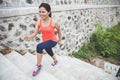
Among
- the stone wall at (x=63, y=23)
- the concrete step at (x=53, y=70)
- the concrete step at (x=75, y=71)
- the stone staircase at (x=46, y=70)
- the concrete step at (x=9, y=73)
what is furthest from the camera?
the stone wall at (x=63, y=23)

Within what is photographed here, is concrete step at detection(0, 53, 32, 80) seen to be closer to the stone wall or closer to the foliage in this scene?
the stone wall

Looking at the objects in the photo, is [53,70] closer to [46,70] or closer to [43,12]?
[46,70]

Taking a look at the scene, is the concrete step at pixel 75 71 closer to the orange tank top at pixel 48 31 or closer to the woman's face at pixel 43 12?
the orange tank top at pixel 48 31

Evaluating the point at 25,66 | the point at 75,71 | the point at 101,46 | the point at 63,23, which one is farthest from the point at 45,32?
the point at 101,46

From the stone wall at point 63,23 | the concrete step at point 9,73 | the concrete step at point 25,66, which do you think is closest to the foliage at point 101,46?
the stone wall at point 63,23

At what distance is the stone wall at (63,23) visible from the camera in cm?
422

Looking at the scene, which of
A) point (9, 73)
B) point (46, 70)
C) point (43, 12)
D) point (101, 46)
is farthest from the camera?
point (101, 46)

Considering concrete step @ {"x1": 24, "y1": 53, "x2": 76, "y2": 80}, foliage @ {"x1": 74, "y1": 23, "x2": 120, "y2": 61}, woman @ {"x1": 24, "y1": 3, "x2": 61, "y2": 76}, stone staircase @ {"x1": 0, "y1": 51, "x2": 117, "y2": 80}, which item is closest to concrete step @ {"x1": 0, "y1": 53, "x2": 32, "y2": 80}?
stone staircase @ {"x1": 0, "y1": 51, "x2": 117, "y2": 80}

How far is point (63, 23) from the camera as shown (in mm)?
6395

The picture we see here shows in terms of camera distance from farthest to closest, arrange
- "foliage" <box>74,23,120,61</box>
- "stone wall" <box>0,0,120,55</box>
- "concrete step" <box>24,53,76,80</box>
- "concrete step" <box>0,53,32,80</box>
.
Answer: "foliage" <box>74,23,120,61</box> → "stone wall" <box>0,0,120,55</box> → "concrete step" <box>24,53,76,80</box> → "concrete step" <box>0,53,32,80</box>

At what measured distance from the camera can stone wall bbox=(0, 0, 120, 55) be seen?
4.22 metres

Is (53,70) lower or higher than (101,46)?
higher

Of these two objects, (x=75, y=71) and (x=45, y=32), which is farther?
(x=75, y=71)

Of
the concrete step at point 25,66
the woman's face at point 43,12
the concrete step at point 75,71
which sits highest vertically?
the woman's face at point 43,12
